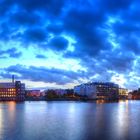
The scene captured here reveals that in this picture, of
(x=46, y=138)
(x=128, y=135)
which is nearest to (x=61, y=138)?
(x=46, y=138)

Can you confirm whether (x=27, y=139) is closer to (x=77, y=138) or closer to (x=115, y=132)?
(x=77, y=138)

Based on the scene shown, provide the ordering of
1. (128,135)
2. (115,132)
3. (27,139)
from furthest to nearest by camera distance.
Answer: (115,132) → (128,135) → (27,139)

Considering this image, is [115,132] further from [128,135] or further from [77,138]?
[77,138]

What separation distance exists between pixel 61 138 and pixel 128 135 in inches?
295

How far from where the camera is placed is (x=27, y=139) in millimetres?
35875

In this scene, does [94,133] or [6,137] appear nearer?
[6,137]

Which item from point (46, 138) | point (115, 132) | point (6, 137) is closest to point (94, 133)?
point (115, 132)

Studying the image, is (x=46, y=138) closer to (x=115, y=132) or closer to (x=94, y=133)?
(x=94, y=133)

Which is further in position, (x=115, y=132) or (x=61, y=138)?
(x=115, y=132)

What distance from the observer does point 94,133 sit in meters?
40.3

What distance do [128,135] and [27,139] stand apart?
1111 cm

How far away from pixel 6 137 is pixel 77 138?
24.9ft

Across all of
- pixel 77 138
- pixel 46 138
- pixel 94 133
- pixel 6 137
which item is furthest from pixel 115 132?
pixel 6 137

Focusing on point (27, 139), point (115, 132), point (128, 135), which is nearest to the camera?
point (27, 139)
